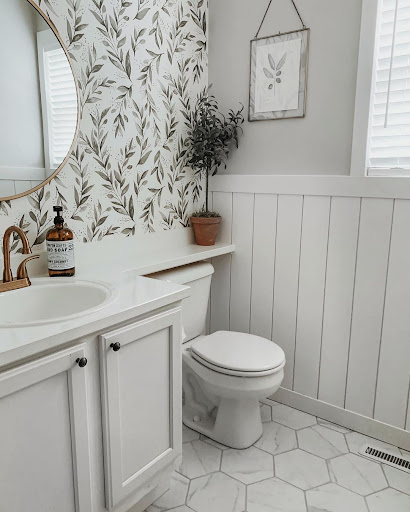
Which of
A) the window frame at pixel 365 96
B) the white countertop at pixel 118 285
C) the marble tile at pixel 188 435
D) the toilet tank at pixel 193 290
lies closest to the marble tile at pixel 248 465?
the marble tile at pixel 188 435

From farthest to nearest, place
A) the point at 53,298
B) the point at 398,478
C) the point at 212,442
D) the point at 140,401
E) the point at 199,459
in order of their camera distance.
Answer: the point at 212,442, the point at 199,459, the point at 398,478, the point at 53,298, the point at 140,401

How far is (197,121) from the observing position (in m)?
2.10

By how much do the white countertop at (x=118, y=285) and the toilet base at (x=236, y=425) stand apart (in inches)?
26.3

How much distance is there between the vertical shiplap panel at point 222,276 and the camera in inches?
87.4

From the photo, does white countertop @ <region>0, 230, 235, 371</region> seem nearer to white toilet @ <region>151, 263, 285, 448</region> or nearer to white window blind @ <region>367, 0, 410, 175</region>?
white toilet @ <region>151, 263, 285, 448</region>

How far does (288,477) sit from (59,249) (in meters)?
1.24

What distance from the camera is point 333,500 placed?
1509 millimetres

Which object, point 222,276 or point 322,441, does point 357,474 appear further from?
point 222,276

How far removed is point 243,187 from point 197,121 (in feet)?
1.34

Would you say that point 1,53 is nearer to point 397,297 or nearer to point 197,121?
point 197,121

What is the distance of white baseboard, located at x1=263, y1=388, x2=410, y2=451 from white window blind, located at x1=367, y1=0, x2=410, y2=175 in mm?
1111

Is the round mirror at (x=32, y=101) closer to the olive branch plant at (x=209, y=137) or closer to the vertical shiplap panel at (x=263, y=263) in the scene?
the olive branch plant at (x=209, y=137)

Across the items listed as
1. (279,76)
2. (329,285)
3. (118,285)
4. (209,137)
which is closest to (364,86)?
(279,76)

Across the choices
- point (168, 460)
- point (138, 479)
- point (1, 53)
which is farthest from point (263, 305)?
point (1, 53)
